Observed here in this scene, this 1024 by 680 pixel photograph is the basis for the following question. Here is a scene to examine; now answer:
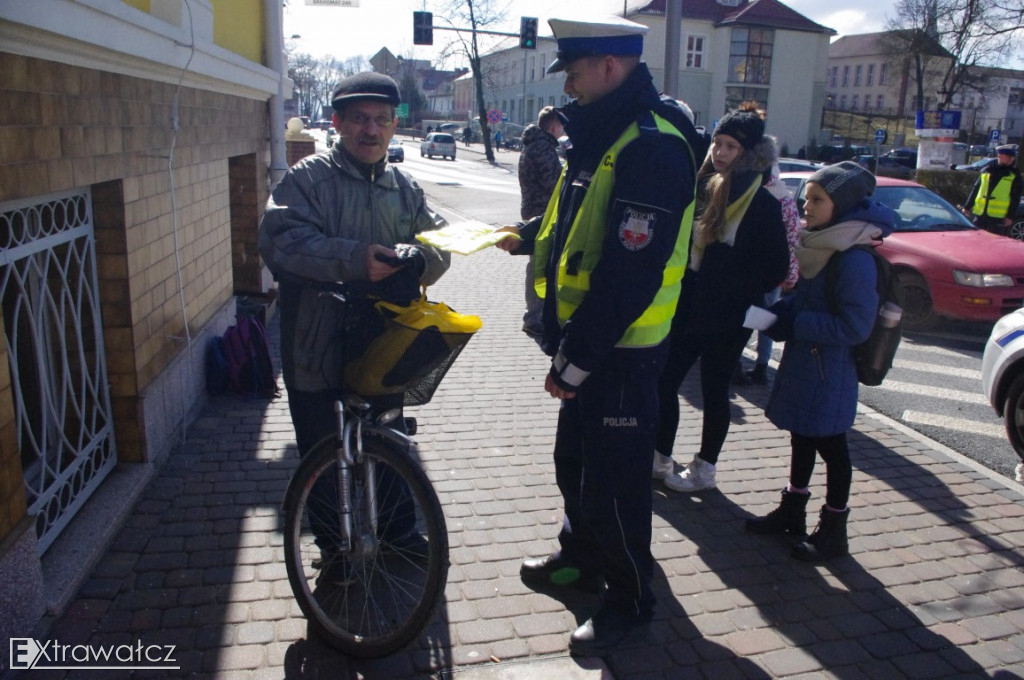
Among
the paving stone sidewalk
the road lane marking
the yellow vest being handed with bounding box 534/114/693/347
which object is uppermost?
the yellow vest being handed with bounding box 534/114/693/347

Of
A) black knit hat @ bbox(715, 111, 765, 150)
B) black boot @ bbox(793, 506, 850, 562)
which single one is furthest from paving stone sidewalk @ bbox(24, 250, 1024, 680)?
black knit hat @ bbox(715, 111, 765, 150)

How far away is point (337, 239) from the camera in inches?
119

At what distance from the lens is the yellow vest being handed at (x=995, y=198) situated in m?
12.1

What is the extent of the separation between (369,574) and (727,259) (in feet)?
7.94

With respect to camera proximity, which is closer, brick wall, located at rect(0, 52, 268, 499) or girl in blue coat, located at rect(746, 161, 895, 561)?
brick wall, located at rect(0, 52, 268, 499)

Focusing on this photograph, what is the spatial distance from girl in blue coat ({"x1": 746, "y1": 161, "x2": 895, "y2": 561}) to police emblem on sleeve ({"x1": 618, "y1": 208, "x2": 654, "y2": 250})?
1340 mm

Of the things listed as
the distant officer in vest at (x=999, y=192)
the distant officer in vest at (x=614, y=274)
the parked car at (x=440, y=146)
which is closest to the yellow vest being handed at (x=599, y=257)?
the distant officer in vest at (x=614, y=274)

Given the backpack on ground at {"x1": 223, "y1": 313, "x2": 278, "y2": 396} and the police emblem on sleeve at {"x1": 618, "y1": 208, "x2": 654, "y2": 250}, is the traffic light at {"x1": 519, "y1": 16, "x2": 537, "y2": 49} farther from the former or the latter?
the police emblem on sleeve at {"x1": 618, "y1": 208, "x2": 654, "y2": 250}

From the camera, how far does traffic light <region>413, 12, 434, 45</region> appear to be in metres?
27.2

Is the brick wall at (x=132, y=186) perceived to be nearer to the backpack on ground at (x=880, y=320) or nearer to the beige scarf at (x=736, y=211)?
the beige scarf at (x=736, y=211)

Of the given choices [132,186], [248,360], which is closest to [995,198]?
[248,360]

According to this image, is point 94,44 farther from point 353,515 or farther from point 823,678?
point 823,678

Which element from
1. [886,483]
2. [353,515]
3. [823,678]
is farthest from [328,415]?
[886,483]

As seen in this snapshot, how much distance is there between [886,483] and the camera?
498 cm
